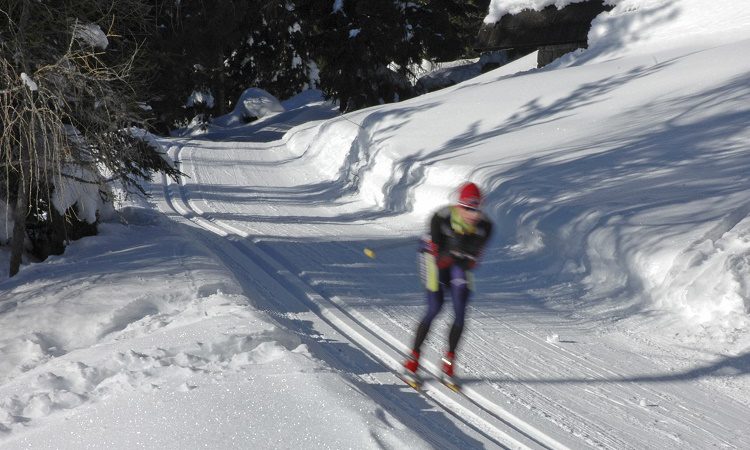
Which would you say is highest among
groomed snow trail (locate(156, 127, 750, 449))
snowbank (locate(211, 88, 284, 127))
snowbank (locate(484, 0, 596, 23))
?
snowbank (locate(484, 0, 596, 23))

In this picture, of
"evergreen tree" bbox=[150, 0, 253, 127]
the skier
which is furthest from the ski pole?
"evergreen tree" bbox=[150, 0, 253, 127]

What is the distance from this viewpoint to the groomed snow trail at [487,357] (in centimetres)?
562

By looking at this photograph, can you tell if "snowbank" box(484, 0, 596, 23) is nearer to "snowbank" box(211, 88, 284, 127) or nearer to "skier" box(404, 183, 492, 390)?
"snowbank" box(211, 88, 284, 127)

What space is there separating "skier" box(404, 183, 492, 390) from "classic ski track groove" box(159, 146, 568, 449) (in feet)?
0.78

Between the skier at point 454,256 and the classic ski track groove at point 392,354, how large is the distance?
237 millimetres

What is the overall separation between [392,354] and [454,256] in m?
1.28

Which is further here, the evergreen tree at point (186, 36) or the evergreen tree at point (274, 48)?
the evergreen tree at point (274, 48)

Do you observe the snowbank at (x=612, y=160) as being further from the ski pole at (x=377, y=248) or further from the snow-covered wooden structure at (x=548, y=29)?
the ski pole at (x=377, y=248)

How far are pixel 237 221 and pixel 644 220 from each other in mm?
7334

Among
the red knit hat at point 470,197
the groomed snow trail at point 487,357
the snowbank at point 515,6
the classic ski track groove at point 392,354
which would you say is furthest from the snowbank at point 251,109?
the red knit hat at point 470,197

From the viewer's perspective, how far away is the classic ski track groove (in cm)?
548

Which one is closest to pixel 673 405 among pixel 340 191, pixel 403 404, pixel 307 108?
Result: pixel 403 404

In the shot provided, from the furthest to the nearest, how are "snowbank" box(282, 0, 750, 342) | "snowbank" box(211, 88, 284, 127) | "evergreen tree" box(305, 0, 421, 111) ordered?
"snowbank" box(211, 88, 284, 127) → "evergreen tree" box(305, 0, 421, 111) → "snowbank" box(282, 0, 750, 342)

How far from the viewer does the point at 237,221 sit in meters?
14.3
